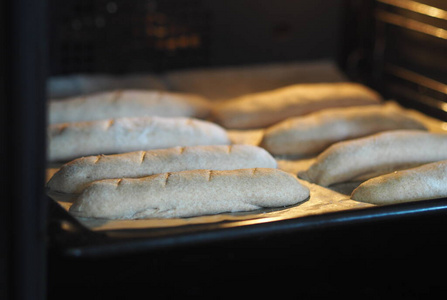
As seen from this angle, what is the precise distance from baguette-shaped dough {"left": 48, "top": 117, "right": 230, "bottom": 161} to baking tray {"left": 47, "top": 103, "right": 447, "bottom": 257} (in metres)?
0.30

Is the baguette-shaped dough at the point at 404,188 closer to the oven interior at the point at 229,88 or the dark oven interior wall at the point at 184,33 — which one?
the oven interior at the point at 229,88

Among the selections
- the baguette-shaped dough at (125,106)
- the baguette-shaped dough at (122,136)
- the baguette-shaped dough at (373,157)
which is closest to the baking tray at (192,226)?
the baguette-shaped dough at (373,157)

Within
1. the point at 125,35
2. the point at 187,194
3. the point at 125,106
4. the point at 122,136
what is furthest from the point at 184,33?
the point at 187,194

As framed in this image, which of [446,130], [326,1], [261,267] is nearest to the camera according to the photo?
[261,267]

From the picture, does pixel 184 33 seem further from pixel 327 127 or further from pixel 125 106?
pixel 327 127

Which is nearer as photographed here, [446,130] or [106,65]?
[446,130]

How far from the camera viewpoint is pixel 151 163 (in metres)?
1.37

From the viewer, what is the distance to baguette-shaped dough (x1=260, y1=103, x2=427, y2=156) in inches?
64.3

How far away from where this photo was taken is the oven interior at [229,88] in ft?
3.58

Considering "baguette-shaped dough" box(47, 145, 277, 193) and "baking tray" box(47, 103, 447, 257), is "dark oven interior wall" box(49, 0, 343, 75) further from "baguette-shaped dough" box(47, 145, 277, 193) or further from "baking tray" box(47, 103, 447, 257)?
"baking tray" box(47, 103, 447, 257)

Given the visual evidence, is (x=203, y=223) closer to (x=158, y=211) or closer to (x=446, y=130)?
(x=158, y=211)

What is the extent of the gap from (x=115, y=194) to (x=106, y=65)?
108 centimetres

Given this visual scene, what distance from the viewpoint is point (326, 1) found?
2340mm

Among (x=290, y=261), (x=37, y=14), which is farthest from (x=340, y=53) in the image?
(x=37, y=14)
